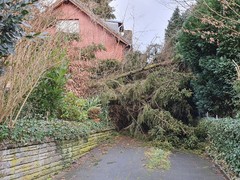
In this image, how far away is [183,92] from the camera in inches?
467

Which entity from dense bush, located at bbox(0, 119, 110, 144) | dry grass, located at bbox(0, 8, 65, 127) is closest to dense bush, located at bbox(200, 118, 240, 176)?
dense bush, located at bbox(0, 119, 110, 144)

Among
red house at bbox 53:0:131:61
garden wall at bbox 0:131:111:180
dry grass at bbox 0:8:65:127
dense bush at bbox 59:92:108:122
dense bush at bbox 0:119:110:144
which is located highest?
red house at bbox 53:0:131:61

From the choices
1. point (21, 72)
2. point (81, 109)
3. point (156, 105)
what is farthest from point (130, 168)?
point (156, 105)

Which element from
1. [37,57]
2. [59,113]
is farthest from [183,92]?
[37,57]

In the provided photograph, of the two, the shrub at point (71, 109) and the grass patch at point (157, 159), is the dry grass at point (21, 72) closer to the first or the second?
the shrub at point (71, 109)

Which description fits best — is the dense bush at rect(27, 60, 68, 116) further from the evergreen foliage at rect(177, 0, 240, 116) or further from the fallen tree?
the fallen tree

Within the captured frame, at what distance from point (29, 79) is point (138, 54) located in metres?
9.25

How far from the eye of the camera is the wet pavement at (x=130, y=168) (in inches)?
259

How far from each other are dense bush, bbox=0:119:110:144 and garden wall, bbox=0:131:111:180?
16 centimetres

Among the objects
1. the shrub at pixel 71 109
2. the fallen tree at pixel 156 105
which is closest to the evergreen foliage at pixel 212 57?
the fallen tree at pixel 156 105

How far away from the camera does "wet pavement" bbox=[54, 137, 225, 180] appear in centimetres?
658

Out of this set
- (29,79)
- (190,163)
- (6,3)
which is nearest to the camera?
(6,3)

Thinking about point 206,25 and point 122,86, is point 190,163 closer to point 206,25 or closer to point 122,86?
point 206,25

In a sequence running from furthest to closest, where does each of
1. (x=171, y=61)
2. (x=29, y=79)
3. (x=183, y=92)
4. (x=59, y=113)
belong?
(x=171, y=61) < (x=183, y=92) < (x=59, y=113) < (x=29, y=79)
